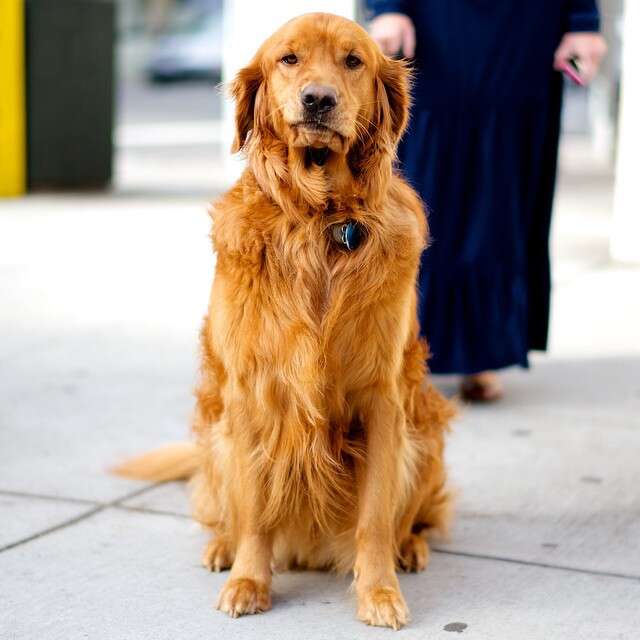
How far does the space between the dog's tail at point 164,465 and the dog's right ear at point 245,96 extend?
4.09 feet

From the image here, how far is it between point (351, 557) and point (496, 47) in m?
2.30

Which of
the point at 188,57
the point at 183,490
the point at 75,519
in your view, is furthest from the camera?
the point at 188,57

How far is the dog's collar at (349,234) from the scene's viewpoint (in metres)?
3.03

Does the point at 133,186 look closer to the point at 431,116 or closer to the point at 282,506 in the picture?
the point at 431,116

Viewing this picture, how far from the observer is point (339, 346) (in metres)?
2.99

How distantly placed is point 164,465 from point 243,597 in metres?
1.06

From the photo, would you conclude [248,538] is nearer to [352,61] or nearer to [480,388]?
[352,61]

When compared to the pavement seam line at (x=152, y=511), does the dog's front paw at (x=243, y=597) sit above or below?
above

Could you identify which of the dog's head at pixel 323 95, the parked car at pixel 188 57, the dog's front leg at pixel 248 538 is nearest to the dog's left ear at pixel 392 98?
the dog's head at pixel 323 95

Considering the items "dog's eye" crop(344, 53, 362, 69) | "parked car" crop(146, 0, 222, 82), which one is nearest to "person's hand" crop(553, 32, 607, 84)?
"dog's eye" crop(344, 53, 362, 69)

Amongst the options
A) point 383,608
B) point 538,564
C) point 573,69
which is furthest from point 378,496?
point 573,69

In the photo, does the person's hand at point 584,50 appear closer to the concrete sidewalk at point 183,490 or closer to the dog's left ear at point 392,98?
the concrete sidewalk at point 183,490

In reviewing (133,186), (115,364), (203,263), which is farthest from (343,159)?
(133,186)

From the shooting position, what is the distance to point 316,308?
3012 millimetres
